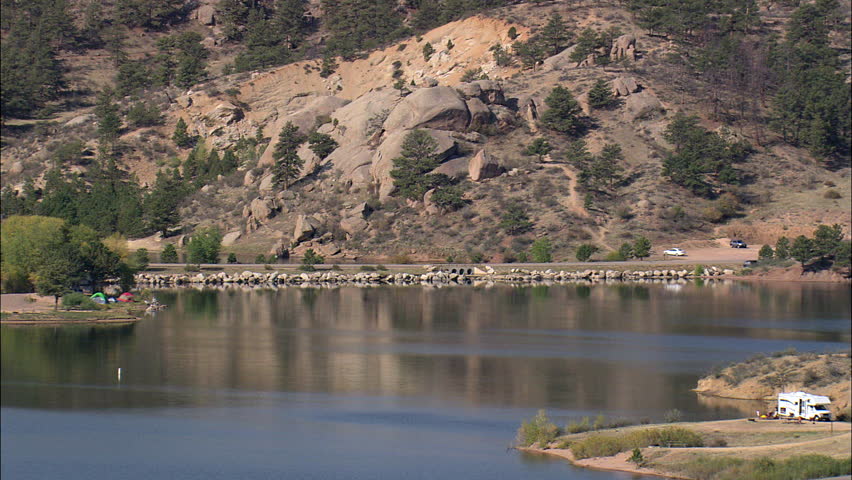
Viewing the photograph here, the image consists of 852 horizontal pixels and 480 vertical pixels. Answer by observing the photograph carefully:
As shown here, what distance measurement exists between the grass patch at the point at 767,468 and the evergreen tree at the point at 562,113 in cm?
7174

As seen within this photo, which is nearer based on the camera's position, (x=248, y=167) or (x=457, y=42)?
(x=248, y=167)

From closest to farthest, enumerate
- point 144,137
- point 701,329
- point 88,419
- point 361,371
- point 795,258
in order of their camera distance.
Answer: point 88,419 < point 361,371 < point 701,329 < point 795,258 < point 144,137

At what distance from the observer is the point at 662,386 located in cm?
3962

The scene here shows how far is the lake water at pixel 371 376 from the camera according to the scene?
30.3 m

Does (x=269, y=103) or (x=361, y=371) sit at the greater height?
(x=269, y=103)

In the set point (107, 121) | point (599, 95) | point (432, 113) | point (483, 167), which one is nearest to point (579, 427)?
point (483, 167)

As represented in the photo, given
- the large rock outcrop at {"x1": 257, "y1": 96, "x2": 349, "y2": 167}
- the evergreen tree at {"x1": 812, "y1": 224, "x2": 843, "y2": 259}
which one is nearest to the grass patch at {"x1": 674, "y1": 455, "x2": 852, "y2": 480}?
the evergreen tree at {"x1": 812, "y1": 224, "x2": 843, "y2": 259}

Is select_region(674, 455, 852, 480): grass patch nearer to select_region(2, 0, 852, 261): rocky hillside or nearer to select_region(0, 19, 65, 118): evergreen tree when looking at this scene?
select_region(2, 0, 852, 261): rocky hillside

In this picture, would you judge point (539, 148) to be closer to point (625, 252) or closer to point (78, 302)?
point (625, 252)

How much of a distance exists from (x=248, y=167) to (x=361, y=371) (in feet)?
204

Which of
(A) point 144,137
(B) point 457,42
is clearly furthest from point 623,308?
(A) point 144,137

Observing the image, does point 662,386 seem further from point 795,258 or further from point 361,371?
point 795,258

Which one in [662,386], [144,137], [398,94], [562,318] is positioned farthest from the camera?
[144,137]

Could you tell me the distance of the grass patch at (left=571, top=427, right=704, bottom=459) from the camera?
29.2m
